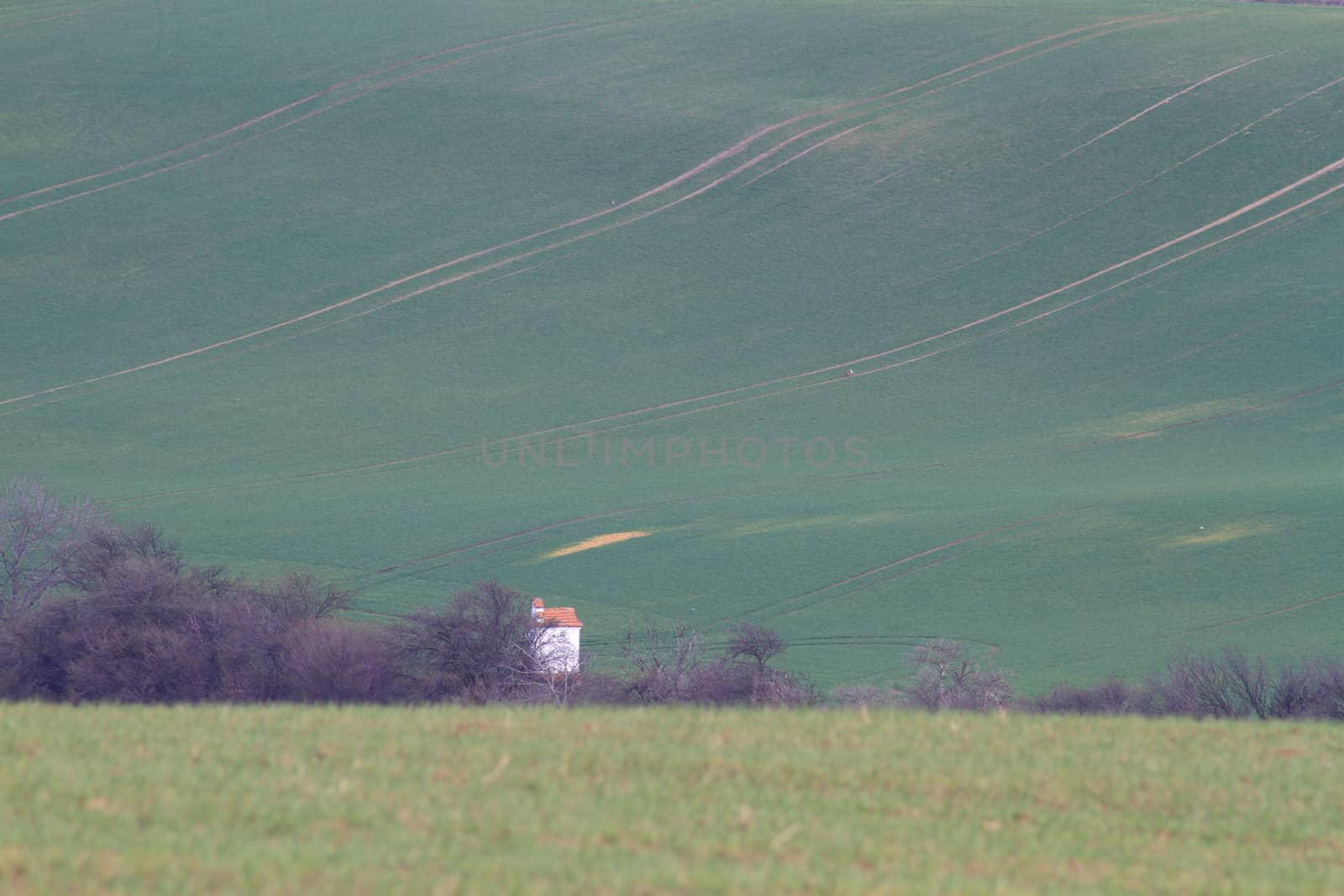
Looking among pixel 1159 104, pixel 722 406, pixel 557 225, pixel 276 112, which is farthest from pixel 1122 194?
pixel 276 112

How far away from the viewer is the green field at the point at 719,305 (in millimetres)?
49906

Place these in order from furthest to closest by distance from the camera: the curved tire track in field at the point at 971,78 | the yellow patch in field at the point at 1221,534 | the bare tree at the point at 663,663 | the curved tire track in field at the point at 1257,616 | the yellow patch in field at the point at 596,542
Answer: the curved tire track in field at the point at 971,78 < the yellow patch in field at the point at 596,542 < the yellow patch in field at the point at 1221,534 < the curved tire track in field at the point at 1257,616 < the bare tree at the point at 663,663

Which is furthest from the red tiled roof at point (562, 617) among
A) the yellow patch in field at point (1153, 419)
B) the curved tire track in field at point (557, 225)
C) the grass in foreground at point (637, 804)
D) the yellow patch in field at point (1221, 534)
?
the curved tire track in field at point (557, 225)

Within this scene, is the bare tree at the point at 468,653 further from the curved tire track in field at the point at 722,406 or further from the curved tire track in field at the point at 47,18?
the curved tire track in field at the point at 47,18

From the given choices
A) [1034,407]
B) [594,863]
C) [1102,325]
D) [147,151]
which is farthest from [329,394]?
[594,863]

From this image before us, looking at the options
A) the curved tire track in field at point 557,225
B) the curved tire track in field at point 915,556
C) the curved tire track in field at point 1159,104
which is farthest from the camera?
the curved tire track in field at point 1159,104

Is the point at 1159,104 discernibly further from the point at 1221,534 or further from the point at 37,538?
the point at 37,538

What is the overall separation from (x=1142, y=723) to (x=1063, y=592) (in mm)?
35735

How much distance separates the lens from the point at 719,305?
73750 mm

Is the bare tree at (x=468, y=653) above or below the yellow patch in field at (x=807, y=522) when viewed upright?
below

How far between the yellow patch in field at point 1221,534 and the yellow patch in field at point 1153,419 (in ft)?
42.0

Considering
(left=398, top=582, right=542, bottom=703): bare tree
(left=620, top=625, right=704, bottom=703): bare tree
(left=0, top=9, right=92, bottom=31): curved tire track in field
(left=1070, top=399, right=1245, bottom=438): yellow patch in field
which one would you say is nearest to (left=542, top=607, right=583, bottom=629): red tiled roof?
(left=620, top=625, right=704, bottom=703): bare tree

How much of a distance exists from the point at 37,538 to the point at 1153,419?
47.0 meters

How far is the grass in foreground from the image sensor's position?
6.68m
